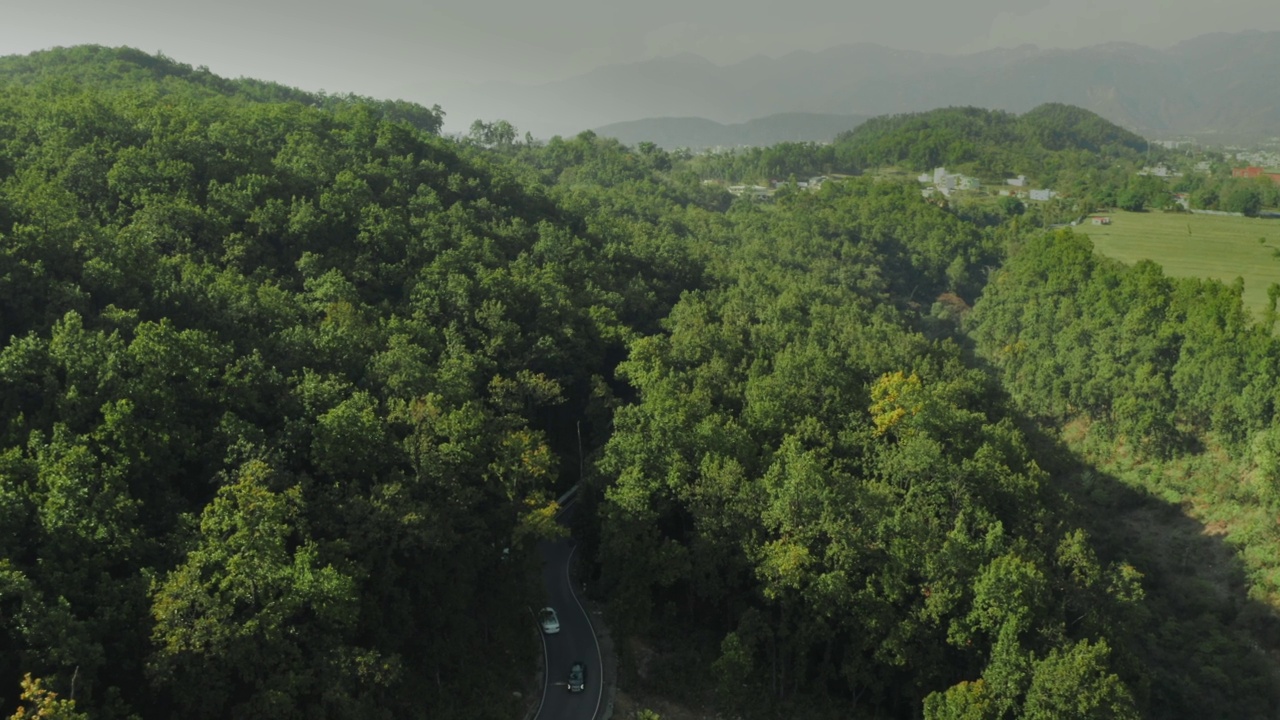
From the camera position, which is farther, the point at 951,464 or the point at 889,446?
the point at 889,446

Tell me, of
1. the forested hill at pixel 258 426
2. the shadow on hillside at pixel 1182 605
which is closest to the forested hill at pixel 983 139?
the shadow on hillside at pixel 1182 605

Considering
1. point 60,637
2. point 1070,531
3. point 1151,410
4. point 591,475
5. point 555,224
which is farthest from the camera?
point 555,224

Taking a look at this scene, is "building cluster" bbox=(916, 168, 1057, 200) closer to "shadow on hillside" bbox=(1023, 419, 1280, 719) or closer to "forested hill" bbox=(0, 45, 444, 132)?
"forested hill" bbox=(0, 45, 444, 132)

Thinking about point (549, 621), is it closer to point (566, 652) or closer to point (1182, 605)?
point (566, 652)

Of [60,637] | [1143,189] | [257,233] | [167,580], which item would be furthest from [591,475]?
[1143,189]

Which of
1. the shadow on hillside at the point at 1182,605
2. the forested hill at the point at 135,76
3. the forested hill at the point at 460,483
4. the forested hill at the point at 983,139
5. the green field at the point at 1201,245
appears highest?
the forested hill at the point at 983,139

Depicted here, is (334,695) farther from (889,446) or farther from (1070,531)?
(1070,531)

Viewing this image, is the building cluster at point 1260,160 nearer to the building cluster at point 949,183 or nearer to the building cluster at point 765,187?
the building cluster at point 949,183
